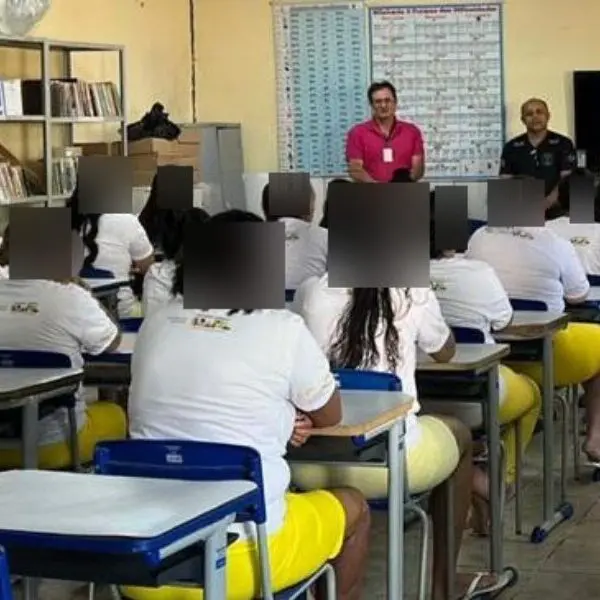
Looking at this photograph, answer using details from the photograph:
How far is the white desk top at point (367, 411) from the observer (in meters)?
3.25

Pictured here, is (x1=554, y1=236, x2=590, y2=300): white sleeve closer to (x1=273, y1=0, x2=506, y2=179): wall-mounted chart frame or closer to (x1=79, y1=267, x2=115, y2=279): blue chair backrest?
(x1=79, y1=267, x2=115, y2=279): blue chair backrest

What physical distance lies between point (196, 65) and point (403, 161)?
7.35 ft

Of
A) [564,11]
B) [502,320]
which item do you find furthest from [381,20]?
[502,320]

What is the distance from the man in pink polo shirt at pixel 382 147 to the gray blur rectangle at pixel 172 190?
10.6 ft

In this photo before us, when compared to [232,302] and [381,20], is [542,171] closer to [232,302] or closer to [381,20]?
[381,20]

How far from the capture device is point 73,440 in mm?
4312

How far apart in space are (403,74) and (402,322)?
6.84 m

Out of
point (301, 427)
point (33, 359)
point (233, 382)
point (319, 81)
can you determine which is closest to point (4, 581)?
point (233, 382)

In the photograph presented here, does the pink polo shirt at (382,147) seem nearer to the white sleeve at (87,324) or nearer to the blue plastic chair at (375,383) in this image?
the white sleeve at (87,324)

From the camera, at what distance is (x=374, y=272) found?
4.03 meters

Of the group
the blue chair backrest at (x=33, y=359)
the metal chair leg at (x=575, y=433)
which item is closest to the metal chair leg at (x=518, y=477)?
the metal chair leg at (x=575, y=433)

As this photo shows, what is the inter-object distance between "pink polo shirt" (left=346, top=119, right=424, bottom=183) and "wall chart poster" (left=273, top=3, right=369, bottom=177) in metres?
0.90

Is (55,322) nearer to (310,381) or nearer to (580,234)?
(310,381)

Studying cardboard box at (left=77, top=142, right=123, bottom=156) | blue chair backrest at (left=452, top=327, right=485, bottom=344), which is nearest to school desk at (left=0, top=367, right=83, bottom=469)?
blue chair backrest at (left=452, top=327, right=485, bottom=344)
